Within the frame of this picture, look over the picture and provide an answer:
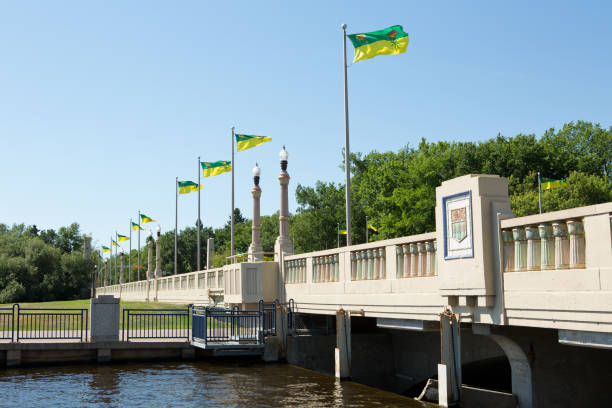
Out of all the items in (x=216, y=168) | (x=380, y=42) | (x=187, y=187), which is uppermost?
(x=380, y=42)

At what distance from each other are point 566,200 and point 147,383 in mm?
42963

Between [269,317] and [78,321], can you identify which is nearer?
[269,317]

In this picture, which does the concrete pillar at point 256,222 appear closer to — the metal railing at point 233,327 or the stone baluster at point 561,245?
the metal railing at point 233,327

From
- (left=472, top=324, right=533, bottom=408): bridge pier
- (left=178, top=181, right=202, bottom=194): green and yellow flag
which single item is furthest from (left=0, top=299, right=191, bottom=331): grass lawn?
(left=472, top=324, right=533, bottom=408): bridge pier

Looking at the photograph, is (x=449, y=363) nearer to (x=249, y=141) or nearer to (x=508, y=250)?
(x=508, y=250)

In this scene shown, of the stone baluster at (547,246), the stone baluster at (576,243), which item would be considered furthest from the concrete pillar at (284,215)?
the stone baluster at (576,243)

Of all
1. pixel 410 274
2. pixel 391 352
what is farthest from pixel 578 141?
pixel 410 274

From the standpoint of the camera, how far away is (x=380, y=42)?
2297 centimetres

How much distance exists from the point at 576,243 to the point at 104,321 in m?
17.4

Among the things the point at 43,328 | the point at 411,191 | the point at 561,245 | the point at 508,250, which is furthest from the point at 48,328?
the point at 411,191

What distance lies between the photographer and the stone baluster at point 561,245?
10.5m

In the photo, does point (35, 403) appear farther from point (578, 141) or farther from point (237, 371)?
point (578, 141)

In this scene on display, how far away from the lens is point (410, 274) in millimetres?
15289

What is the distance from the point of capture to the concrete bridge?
33.2ft
